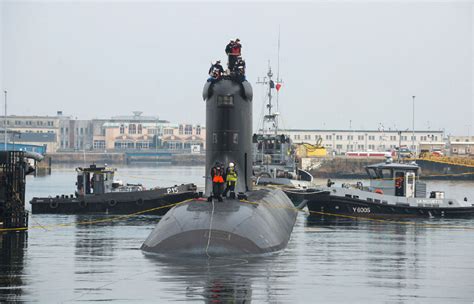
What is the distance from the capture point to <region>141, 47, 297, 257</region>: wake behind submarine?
28344mm

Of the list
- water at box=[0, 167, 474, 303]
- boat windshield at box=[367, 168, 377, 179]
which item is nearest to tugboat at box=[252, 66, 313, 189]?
boat windshield at box=[367, 168, 377, 179]

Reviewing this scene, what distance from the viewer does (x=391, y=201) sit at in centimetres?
5525

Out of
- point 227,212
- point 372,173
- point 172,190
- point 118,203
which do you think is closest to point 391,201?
point 372,173

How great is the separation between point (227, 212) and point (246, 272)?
4978 mm

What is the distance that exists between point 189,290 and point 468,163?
11885 centimetres

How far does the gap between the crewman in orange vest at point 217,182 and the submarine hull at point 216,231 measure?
384 millimetres

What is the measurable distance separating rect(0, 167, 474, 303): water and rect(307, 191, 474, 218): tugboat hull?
13.5 metres

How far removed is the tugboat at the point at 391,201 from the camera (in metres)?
54.5

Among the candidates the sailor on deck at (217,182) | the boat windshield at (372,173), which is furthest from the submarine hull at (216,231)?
the boat windshield at (372,173)

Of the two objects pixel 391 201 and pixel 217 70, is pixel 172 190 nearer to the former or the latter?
pixel 391 201

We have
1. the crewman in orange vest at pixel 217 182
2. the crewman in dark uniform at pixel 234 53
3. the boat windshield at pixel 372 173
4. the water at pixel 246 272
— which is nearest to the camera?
the water at pixel 246 272

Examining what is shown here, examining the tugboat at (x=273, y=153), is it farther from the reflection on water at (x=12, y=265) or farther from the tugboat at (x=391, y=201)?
the reflection on water at (x=12, y=265)

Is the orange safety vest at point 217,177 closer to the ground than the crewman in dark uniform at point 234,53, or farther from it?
closer to the ground

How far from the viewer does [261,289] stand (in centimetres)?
2341
